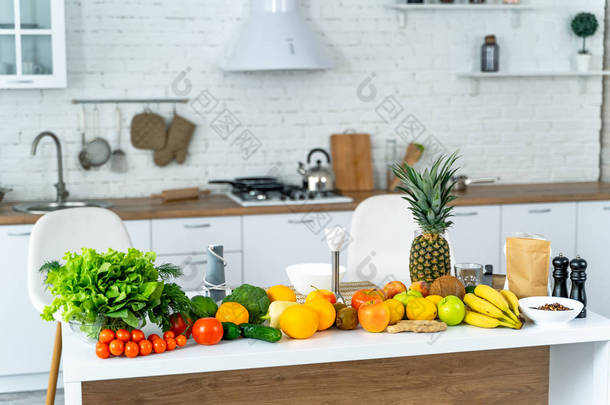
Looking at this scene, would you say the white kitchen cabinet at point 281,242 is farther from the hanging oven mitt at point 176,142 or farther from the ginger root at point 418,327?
the ginger root at point 418,327

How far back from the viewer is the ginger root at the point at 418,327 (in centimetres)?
217

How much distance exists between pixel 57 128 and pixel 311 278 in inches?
103

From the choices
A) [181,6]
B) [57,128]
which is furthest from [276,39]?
[57,128]

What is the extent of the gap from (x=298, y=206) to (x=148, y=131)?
1096 mm

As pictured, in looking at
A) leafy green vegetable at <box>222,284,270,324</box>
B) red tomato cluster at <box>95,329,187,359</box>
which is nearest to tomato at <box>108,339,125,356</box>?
red tomato cluster at <box>95,329,187,359</box>

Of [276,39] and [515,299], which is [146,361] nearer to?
[515,299]

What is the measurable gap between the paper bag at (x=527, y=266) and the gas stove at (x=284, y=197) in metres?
2.01

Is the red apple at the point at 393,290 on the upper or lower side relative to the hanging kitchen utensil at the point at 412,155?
lower

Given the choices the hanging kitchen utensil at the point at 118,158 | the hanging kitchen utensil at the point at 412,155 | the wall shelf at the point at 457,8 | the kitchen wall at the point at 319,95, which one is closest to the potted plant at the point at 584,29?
the kitchen wall at the point at 319,95

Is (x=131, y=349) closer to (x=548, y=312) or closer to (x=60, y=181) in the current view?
(x=548, y=312)

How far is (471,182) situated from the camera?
486 cm

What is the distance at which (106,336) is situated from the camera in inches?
77.0

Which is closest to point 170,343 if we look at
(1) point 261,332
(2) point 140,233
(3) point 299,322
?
(1) point 261,332

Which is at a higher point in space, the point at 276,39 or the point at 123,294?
the point at 276,39
